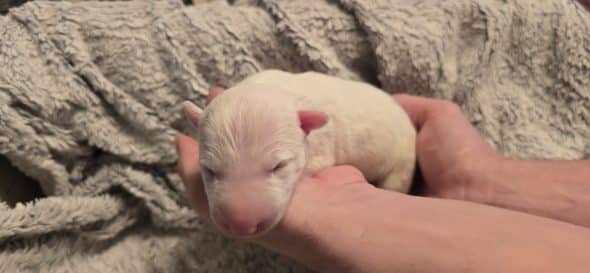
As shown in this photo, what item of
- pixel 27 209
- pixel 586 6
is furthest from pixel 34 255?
pixel 586 6

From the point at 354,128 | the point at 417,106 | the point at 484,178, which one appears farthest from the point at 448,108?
the point at 354,128

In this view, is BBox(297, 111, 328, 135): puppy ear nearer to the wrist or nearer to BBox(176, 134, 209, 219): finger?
BBox(176, 134, 209, 219): finger

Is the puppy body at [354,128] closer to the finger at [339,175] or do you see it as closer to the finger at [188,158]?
the finger at [339,175]

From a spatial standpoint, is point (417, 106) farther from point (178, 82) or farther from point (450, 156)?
point (178, 82)

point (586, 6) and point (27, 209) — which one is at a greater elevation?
point (586, 6)

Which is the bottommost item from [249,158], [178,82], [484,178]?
[484,178]

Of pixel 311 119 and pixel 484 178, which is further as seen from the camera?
pixel 484 178

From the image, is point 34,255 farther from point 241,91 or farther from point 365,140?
point 365,140

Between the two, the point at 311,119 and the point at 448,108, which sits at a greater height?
the point at 311,119
